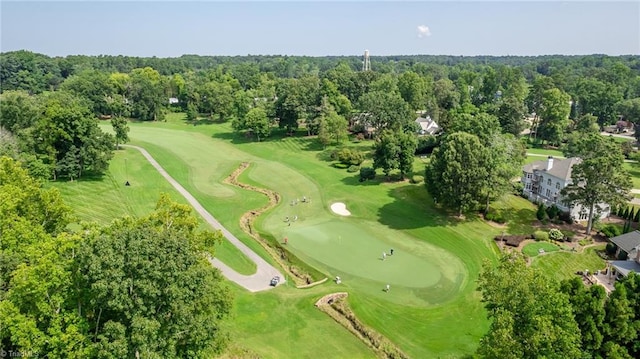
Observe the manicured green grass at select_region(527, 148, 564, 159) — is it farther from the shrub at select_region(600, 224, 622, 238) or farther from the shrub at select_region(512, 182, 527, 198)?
the shrub at select_region(600, 224, 622, 238)

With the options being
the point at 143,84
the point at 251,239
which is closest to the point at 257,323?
the point at 251,239

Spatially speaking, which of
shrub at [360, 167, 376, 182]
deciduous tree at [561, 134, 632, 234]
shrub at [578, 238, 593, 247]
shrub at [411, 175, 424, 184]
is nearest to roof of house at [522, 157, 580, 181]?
deciduous tree at [561, 134, 632, 234]

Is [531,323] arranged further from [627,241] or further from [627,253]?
[627,241]

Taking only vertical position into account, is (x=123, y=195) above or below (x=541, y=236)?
above

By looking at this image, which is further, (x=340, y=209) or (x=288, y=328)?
(x=340, y=209)

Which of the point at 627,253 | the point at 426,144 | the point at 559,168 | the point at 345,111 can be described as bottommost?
the point at 627,253

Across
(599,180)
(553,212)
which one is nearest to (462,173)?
(553,212)
